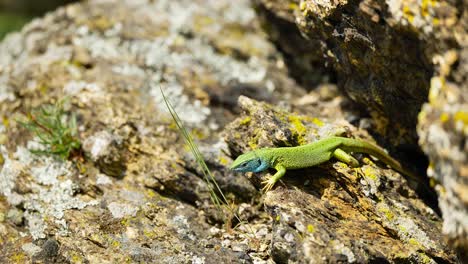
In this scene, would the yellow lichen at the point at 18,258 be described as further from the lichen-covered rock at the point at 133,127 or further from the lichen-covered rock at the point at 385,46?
the lichen-covered rock at the point at 385,46

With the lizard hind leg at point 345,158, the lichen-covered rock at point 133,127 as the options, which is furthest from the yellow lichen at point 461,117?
the lichen-covered rock at point 133,127

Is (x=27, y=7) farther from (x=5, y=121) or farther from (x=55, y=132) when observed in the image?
(x=55, y=132)

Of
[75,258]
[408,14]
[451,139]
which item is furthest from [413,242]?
[75,258]

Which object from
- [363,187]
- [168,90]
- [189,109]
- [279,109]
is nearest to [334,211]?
[363,187]

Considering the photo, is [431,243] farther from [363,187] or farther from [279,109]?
[279,109]

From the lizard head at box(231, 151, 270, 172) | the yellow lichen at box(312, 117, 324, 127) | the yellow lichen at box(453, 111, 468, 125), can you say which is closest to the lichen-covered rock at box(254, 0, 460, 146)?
the yellow lichen at box(312, 117, 324, 127)

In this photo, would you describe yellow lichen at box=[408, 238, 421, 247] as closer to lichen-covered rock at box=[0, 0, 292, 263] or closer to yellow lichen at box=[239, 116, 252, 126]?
lichen-covered rock at box=[0, 0, 292, 263]
